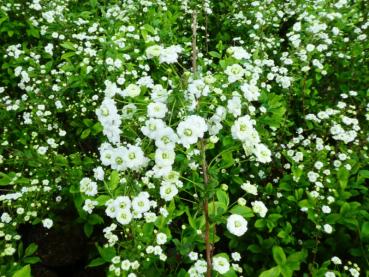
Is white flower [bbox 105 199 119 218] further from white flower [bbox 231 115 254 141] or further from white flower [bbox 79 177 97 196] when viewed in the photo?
white flower [bbox 231 115 254 141]

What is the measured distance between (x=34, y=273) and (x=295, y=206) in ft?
6.94

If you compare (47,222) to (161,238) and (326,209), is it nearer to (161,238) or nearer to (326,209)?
(161,238)

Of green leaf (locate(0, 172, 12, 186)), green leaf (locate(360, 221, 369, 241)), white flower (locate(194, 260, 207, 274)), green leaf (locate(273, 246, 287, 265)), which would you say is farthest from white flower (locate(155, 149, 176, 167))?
green leaf (locate(0, 172, 12, 186))

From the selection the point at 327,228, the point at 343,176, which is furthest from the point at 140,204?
the point at 343,176

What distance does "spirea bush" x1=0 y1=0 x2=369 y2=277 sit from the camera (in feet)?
5.73

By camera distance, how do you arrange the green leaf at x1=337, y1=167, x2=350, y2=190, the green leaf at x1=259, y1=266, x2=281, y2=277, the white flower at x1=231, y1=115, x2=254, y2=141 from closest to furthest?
the white flower at x1=231, y1=115, x2=254, y2=141 → the green leaf at x1=259, y1=266, x2=281, y2=277 → the green leaf at x1=337, y1=167, x2=350, y2=190

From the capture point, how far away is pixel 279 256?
2404 millimetres

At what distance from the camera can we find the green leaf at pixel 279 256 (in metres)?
2.39

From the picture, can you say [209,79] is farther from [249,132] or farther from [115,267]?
[115,267]

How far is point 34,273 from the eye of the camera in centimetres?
287

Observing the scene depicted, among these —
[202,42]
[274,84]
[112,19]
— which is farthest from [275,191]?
[112,19]

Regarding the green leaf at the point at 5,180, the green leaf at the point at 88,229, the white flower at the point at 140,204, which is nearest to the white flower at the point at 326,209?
the white flower at the point at 140,204

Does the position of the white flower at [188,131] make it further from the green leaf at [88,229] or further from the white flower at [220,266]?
the green leaf at [88,229]

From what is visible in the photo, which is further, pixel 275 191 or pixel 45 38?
pixel 45 38
